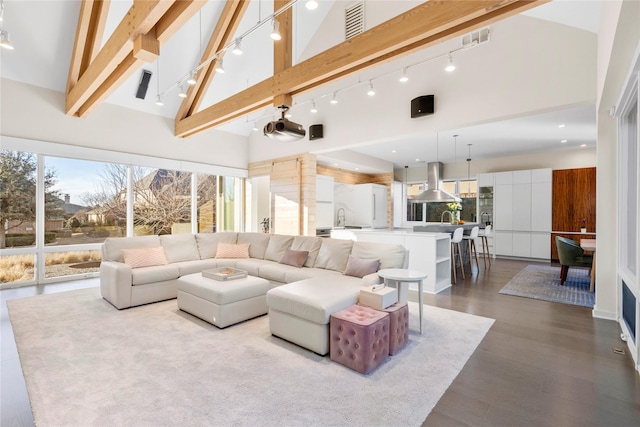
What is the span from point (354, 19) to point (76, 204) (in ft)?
20.3

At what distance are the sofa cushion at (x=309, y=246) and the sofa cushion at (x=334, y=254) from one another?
101mm

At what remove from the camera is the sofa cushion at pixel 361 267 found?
376 centimetres

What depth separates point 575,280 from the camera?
5500mm

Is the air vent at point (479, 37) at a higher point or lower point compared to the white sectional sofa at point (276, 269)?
higher

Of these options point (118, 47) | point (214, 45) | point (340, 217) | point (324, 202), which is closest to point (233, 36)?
point (214, 45)

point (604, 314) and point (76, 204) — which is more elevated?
point (76, 204)

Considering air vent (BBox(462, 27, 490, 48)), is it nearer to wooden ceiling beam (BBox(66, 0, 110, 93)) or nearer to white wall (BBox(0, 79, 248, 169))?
wooden ceiling beam (BBox(66, 0, 110, 93))

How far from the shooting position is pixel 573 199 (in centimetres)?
743

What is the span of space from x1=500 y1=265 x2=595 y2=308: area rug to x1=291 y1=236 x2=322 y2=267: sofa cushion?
9.77 feet

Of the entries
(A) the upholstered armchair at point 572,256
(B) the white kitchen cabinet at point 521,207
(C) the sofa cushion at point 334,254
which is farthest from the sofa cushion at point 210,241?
(B) the white kitchen cabinet at point 521,207

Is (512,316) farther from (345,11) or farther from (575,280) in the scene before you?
(345,11)

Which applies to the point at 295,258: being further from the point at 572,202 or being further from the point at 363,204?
the point at 572,202

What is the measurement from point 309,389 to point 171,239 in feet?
12.8

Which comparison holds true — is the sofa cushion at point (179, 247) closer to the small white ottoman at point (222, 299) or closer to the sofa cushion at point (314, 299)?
the small white ottoman at point (222, 299)
